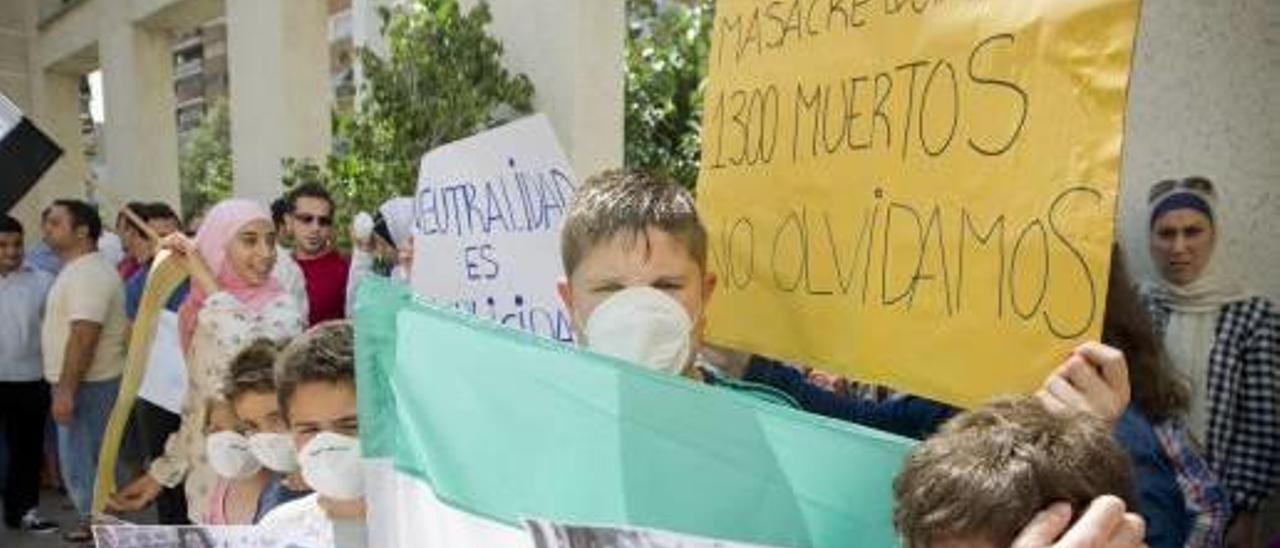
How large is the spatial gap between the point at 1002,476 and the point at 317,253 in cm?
420

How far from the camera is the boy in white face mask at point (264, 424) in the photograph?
2.20 m

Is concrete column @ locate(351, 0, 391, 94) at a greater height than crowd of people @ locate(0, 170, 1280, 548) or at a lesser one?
greater

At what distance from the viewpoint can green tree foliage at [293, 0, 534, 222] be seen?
550cm

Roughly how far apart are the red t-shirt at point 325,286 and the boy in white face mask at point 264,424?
185cm

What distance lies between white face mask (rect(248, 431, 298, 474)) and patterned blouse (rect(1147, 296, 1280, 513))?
208cm

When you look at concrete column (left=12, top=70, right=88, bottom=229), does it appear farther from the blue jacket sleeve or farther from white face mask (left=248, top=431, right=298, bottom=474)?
the blue jacket sleeve

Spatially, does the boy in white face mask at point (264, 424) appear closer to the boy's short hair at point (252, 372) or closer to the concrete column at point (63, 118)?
the boy's short hair at point (252, 372)

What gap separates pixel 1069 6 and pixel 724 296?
2.81 ft

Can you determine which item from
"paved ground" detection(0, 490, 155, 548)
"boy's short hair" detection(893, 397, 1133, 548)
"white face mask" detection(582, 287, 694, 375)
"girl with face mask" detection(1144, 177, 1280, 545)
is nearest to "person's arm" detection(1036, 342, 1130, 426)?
"boy's short hair" detection(893, 397, 1133, 548)

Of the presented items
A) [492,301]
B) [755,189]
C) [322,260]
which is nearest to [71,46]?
[322,260]

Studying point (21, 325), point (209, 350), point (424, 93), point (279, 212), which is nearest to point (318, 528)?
point (209, 350)

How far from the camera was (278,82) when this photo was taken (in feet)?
28.3

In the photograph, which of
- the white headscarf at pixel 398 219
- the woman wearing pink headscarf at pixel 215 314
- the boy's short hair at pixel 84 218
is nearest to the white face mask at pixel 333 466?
the woman wearing pink headscarf at pixel 215 314

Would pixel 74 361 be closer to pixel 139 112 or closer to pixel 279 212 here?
pixel 279 212
